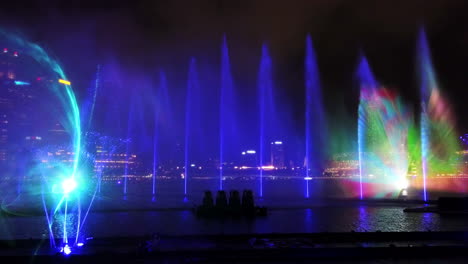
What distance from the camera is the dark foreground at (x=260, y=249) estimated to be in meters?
9.37

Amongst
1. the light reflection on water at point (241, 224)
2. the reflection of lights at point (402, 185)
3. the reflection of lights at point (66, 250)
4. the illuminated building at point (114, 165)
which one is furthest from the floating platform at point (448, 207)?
the illuminated building at point (114, 165)

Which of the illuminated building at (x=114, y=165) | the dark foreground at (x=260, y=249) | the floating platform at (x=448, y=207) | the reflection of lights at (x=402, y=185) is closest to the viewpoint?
the dark foreground at (x=260, y=249)

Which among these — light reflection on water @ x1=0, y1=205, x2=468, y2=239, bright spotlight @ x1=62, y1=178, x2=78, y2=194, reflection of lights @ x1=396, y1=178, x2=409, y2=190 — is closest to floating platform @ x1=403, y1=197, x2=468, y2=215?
light reflection on water @ x1=0, y1=205, x2=468, y2=239

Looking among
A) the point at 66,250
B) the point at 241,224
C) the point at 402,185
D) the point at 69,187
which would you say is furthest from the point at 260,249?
the point at 402,185

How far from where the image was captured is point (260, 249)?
9922 mm

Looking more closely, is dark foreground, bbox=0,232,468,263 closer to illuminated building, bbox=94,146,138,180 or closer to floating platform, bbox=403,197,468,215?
floating platform, bbox=403,197,468,215

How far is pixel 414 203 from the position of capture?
24.8m

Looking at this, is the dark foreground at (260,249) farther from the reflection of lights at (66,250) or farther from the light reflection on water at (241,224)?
the light reflection on water at (241,224)

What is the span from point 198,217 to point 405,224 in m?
9.52

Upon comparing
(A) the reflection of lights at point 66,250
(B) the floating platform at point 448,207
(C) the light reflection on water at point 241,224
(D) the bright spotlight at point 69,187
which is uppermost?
(D) the bright spotlight at point 69,187

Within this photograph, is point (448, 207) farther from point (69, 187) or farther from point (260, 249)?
point (69, 187)

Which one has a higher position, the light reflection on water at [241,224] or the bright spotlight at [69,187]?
the bright spotlight at [69,187]

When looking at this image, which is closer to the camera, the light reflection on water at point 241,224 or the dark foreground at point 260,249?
the dark foreground at point 260,249

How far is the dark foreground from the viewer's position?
937 centimetres
